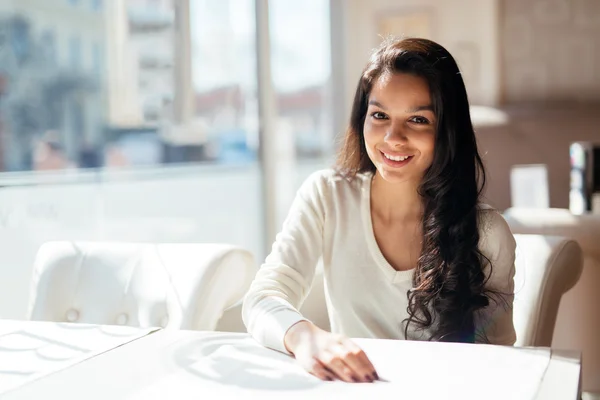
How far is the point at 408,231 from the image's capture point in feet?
5.81

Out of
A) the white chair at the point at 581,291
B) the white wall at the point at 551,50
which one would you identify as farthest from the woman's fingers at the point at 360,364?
the white wall at the point at 551,50

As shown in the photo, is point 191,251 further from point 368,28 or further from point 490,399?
point 368,28

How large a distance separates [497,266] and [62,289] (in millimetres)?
999

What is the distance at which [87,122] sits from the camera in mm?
2715

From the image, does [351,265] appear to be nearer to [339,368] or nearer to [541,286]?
[541,286]

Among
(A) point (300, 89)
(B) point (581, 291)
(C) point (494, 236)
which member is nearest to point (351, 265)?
(C) point (494, 236)

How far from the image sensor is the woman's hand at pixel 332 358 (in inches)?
42.9

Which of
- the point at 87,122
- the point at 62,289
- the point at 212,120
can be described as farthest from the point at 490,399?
the point at 212,120

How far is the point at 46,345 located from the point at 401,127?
85 cm

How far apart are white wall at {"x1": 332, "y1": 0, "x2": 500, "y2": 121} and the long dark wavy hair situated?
3238 mm

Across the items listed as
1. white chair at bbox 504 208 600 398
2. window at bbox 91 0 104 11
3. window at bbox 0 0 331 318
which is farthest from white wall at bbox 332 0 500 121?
white chair at bbox 504 208 600 398

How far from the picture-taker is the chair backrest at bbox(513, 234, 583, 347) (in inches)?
69.9

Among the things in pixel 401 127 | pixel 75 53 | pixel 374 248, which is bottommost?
pixel 374 248

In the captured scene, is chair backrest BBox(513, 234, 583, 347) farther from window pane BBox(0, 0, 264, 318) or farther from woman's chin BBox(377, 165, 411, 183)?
window pane BBox(0, 0, 264, 318)
